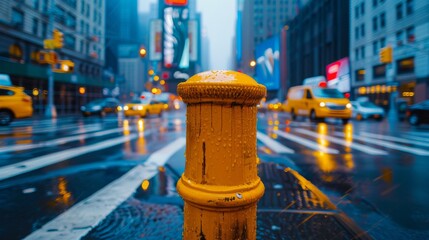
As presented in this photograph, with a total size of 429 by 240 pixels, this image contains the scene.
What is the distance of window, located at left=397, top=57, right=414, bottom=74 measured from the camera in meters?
27.1

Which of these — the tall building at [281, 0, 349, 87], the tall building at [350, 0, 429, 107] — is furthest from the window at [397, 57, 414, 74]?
the tall building at [281, 0, 349, 87]

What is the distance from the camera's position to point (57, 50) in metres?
30.0

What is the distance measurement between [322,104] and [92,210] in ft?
44.6

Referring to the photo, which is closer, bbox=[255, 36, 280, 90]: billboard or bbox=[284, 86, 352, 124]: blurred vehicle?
bbox=[284, 86, 352, 124]: blurred vehicle

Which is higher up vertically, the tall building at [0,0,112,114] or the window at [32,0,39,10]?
the window at [32,0,39,10]

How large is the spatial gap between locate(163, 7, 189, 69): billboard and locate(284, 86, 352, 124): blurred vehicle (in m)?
105

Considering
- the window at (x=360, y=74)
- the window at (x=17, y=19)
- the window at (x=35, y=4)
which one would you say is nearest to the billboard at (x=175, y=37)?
the window at (x=360, y=74)

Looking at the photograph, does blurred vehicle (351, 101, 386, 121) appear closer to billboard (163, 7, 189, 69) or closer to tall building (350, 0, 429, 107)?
tall building (350, 0, 429, 107)

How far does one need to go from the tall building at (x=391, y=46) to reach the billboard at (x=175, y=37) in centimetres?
8580

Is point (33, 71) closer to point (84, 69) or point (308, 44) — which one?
point (84, 69)

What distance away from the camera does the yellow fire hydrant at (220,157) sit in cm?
136

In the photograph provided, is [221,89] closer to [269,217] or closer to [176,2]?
[269,217]

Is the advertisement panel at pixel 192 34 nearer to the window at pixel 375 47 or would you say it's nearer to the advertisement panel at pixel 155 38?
the advertisement panel at pixel 155 38

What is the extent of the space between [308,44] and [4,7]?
160ft
